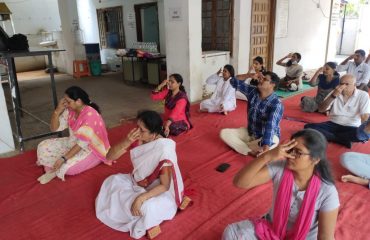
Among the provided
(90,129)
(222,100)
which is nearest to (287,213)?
(90,129)

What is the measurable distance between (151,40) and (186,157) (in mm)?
5937

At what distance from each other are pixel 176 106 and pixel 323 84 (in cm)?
230

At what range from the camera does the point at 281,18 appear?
24.3 feet

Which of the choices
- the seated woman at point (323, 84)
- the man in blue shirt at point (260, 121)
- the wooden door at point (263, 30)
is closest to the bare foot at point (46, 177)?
the man in blue shirt at point (260, 121)

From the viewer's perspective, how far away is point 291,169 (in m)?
1.46

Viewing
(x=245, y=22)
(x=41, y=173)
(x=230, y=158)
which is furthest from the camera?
(x=245, y=22)

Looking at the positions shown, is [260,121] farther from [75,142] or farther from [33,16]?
[33,16]

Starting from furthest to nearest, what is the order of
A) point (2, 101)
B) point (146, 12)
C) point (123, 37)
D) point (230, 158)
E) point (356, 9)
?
point (356, 9) < point (123, 37) < point (146, 12) < point (2, 101) < point (230, 158)

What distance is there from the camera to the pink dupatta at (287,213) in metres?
1.42

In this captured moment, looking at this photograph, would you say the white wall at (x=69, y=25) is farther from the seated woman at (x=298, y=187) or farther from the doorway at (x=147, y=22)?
the seated woman at (x=298, y=187)

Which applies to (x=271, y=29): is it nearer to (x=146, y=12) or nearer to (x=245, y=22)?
(x=245, y=22)

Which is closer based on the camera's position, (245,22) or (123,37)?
(245,22)

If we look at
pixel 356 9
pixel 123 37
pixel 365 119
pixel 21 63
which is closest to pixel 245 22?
pixel 365 119

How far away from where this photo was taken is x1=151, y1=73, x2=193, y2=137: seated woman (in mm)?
3566
